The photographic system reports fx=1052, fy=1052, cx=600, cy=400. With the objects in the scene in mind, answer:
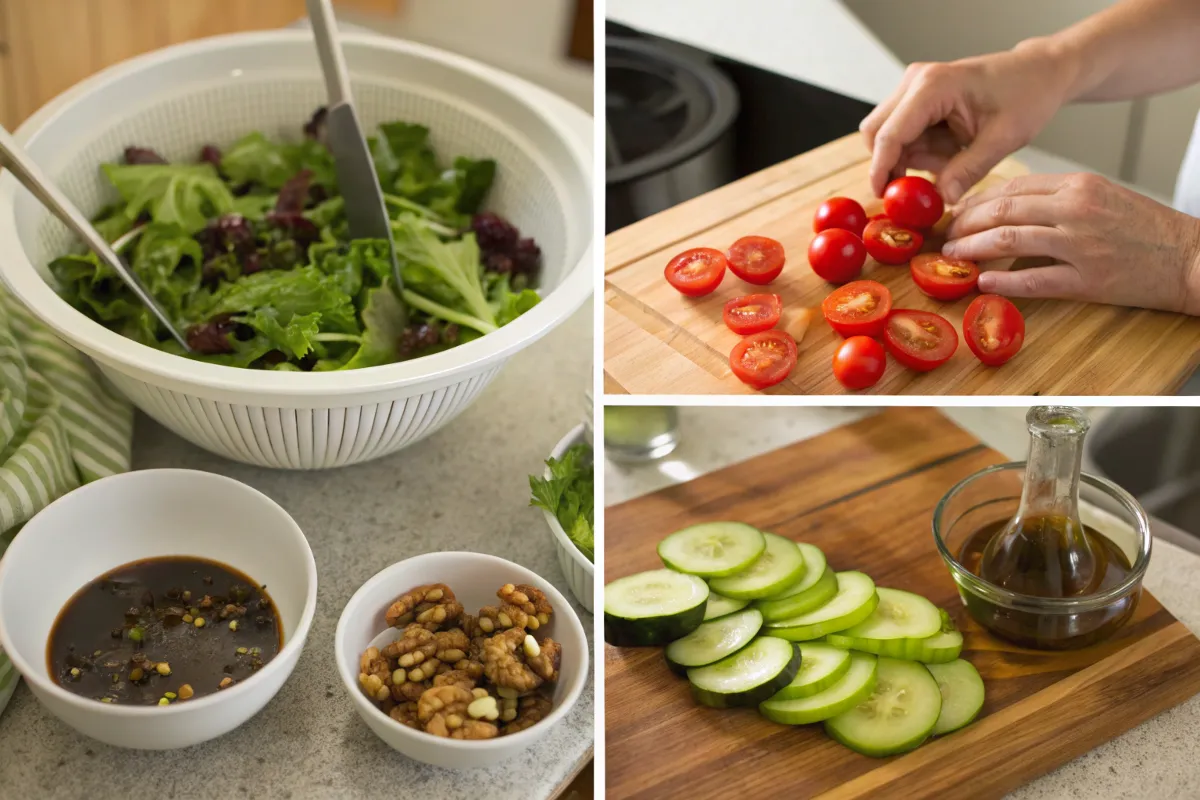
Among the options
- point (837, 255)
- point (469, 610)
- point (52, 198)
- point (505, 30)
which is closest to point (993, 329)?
point (837, 255)

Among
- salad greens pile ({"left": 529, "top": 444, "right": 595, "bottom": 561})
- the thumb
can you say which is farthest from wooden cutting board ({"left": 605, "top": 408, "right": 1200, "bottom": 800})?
the thumb

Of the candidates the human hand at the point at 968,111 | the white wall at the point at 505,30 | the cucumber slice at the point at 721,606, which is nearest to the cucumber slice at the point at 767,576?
the cucumber slice at the point at 721,606

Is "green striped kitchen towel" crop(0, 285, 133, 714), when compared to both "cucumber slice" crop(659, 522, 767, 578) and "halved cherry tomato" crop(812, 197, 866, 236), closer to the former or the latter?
"cucumber slice" crop(659, 522, 767, 578)

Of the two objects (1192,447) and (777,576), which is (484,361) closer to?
(777,576)

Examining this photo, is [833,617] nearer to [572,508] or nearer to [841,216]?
[572,508]

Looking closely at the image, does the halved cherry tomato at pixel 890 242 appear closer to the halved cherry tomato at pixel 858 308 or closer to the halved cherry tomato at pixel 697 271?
the halved cherry tomato at pixel 858 308

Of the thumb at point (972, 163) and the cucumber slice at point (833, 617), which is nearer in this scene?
the cucumber slice at point (833, 617)
